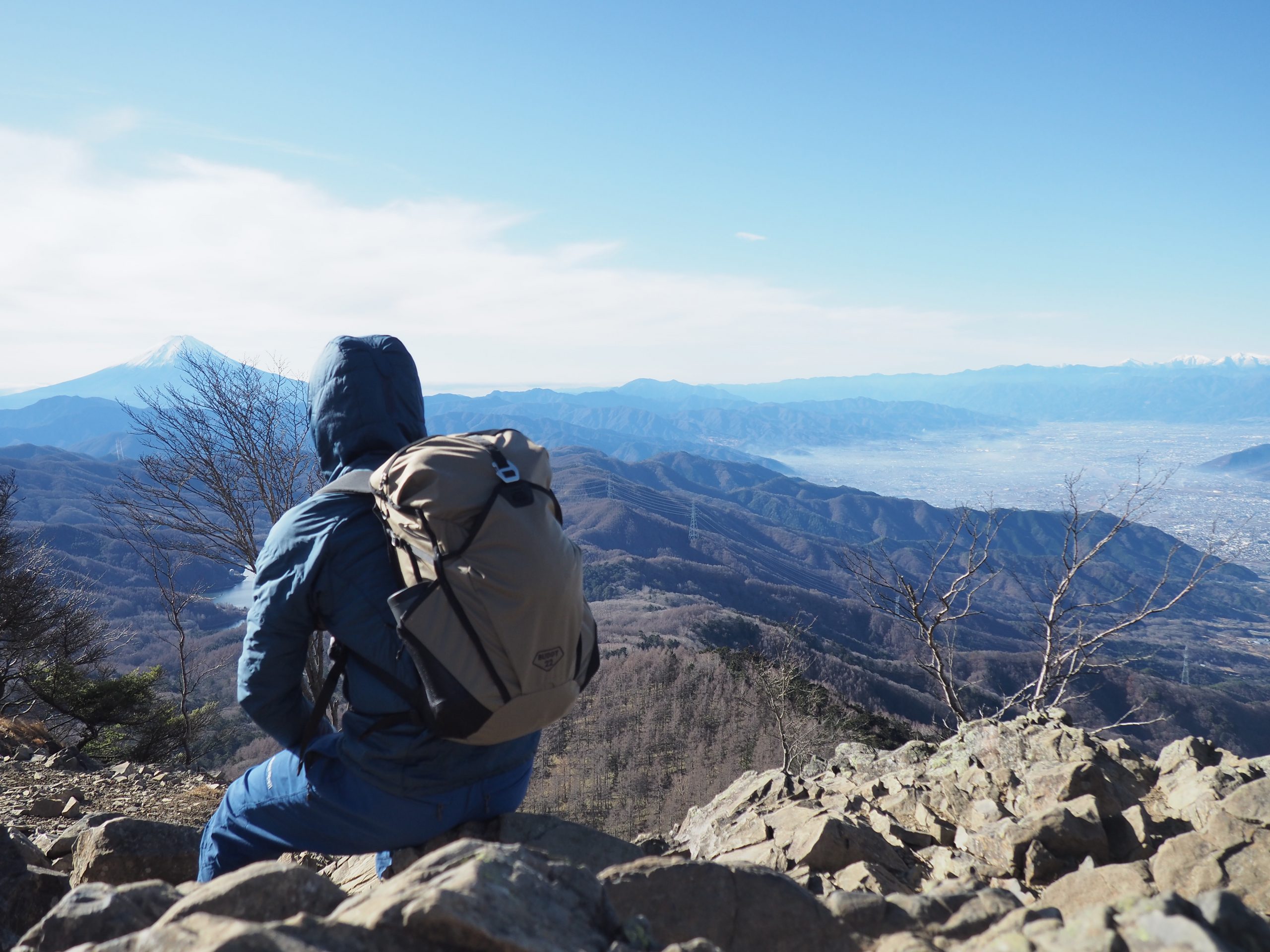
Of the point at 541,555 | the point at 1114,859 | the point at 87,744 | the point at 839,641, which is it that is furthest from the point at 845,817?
the point at 839,641

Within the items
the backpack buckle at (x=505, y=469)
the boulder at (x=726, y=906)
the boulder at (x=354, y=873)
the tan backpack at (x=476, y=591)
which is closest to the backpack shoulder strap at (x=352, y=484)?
the tan backpack at (x=476, y=591)

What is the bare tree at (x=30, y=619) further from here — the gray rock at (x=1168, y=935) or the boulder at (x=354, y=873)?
the gray rock at (x=1168, y=935)

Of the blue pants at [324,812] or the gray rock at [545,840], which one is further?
the gray rock at [545,840]

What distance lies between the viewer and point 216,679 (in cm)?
6712

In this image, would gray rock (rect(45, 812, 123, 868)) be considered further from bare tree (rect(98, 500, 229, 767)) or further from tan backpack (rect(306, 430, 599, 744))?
bare tree (rect(98, 500, 229, 767))

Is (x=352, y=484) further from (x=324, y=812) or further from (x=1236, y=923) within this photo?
(x=1236, y=923)

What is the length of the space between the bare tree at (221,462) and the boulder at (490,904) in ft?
25.5

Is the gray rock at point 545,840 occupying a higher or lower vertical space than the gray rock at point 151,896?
lower

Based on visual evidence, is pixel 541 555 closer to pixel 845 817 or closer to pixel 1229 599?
pixel 845 817

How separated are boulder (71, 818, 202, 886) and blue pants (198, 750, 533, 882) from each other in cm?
159

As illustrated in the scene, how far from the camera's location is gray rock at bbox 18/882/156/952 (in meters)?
2.11

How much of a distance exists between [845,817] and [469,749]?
334cm

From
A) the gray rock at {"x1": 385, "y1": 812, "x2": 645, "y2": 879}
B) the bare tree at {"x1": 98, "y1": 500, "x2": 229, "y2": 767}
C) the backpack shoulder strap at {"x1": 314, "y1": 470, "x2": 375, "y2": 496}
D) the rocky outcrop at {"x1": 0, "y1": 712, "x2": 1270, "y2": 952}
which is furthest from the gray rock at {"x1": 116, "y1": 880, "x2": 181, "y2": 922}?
the bare tree at {"x1": 98, "y1": 500, "x2": 229, "y2": 767}

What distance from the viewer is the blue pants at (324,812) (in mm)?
2617
